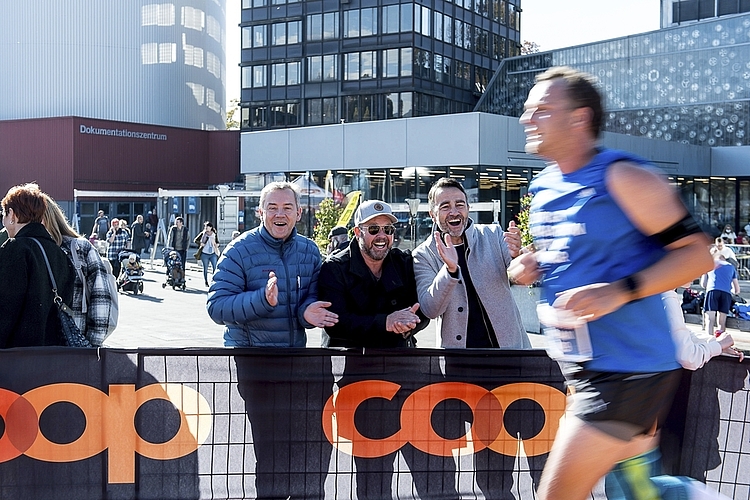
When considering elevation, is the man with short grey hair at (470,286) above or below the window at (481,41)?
below

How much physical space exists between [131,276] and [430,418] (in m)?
17.4

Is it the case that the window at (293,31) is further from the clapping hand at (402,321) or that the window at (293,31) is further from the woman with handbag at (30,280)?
the clapping hand at (402,321)

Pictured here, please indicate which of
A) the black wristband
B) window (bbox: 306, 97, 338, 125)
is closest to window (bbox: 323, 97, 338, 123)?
window (bbox: 306, 97, 338, 125)

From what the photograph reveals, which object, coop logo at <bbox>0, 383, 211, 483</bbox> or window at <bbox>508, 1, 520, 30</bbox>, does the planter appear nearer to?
coop logo at <bbox>0, 383, 211, 483</bbox>

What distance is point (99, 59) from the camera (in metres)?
59.8

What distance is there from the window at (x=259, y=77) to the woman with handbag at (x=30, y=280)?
58.3 m

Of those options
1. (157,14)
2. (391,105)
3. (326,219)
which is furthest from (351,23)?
(326,219)

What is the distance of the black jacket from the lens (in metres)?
5.23

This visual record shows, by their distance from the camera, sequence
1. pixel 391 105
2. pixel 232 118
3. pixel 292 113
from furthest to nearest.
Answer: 1. pixel 232 118
2. pixel 292 113
3. pixel 391 105

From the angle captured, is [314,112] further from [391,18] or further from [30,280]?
[30,280]

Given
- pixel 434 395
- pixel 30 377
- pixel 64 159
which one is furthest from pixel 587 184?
pixel 64 159

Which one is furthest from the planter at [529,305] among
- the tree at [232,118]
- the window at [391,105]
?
the tree at [232,118]

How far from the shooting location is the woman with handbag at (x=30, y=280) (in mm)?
5184

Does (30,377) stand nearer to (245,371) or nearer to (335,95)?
(245,371)
